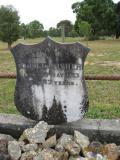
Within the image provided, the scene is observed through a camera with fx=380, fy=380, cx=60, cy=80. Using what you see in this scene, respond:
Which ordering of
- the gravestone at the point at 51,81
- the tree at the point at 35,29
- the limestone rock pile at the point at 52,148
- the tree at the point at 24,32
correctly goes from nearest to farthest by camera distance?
the limestone rock pile at the point at 52,148 < the gravestone at the point at 51,81 < the tree at the point at 24,32 < the tree at the point at 35,29

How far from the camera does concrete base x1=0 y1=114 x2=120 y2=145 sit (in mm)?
3717

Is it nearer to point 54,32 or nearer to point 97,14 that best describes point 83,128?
point 97,14

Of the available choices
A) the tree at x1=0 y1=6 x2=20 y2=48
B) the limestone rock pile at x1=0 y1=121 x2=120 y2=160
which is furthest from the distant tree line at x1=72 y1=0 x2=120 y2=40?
the limestone rock pile at x1=0 y1=121 x2=120 y2=160

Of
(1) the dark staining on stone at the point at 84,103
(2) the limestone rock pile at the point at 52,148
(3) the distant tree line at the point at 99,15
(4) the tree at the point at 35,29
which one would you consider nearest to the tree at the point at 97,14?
(3) the distant tree line at the point at 99,15

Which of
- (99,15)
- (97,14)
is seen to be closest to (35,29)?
(97,14)

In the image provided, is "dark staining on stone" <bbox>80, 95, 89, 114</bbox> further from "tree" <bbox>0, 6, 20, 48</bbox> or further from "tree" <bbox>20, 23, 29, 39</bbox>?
"tree" <bbox>20, 23, 29, 39</bbox>

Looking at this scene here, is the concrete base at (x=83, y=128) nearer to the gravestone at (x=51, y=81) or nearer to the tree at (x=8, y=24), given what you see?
the gravestone at (x=51, y=81)

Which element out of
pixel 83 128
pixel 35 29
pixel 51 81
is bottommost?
pixel 35 29

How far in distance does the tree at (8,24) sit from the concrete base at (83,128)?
20.4m

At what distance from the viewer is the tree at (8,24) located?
24.0 m

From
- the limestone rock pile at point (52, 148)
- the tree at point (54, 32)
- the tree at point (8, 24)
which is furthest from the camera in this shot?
the tree at point (54, 32)

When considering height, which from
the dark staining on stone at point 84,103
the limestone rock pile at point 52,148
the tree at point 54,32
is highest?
the dark staining on stone at point 84,103

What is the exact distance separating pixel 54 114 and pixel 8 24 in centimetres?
2075

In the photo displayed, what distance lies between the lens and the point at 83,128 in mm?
3785
